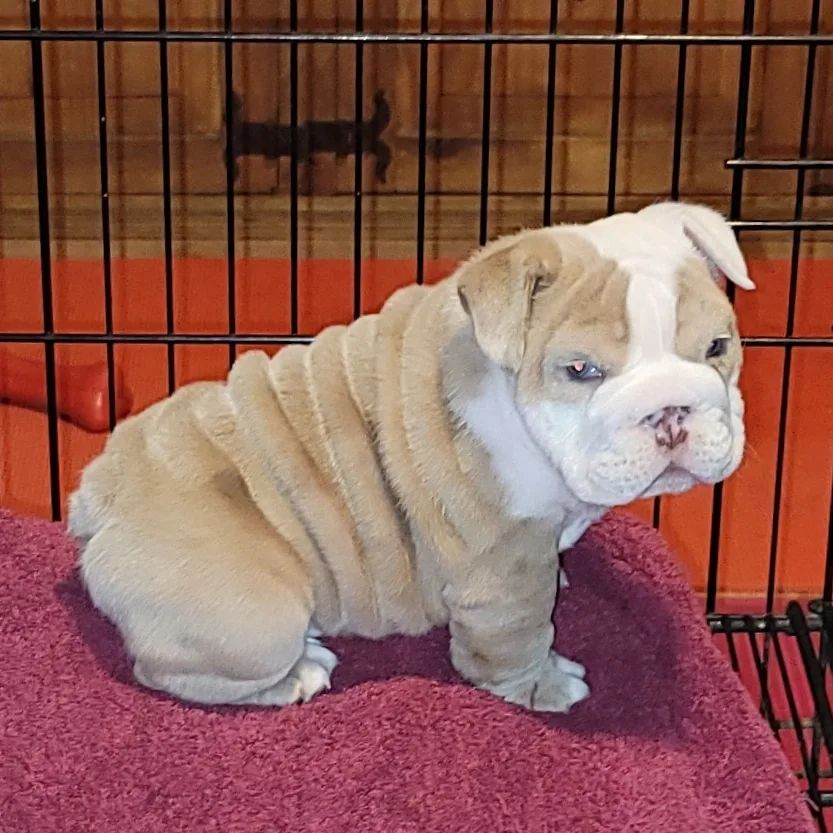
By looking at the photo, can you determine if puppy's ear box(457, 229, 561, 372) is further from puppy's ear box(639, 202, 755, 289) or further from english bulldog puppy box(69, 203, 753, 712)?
puppy's ear box(639, 202, 755, 289)

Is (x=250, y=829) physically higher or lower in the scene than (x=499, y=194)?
lower

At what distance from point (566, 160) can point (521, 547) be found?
1844 mm

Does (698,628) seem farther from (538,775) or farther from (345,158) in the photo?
(345,158)

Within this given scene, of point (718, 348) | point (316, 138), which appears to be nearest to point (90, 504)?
point (718, 348)

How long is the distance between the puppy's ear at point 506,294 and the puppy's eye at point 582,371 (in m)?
0.04

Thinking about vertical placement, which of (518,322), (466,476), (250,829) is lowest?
(250,829)

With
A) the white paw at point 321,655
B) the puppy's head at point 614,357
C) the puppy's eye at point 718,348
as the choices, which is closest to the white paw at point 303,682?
the white paw at point 321,655

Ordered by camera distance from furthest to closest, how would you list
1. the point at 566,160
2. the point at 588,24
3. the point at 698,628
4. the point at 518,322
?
the point at 566,160, the point at 588,24, the point at 698,628, the point at 518,322

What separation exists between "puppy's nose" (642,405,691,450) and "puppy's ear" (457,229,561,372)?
113 mm

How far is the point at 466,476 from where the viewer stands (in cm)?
121

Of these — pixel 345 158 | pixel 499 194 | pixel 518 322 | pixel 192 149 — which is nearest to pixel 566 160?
pixel 499 194

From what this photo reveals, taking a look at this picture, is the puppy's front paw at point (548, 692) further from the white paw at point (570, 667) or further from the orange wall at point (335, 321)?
the orange wall at point (335, 321)

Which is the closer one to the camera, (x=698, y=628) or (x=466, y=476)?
(x=466, y=476)

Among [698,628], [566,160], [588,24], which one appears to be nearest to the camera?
[698,628]
